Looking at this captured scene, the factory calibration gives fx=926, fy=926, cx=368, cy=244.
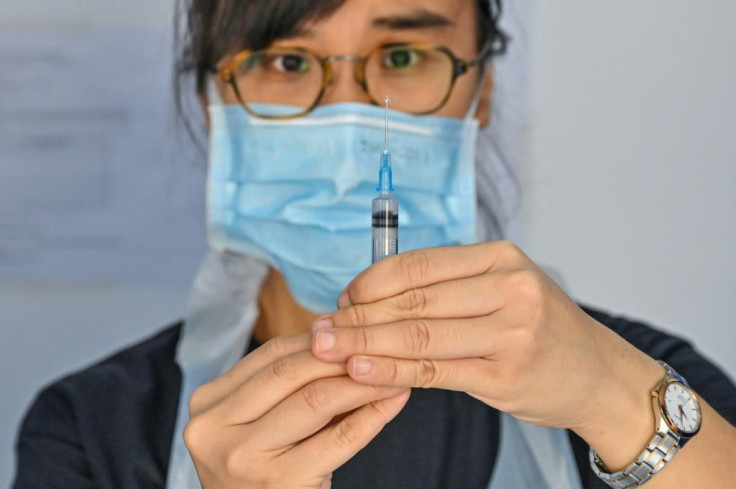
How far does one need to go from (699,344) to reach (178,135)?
1200 millimetres

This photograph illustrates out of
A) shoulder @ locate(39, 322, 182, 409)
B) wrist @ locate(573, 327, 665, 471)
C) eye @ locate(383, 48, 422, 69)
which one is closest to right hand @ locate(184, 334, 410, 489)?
wrist @ locate(573, 327, 665, 471)

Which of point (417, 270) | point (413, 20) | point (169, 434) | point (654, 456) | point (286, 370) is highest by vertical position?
point (413, 20)

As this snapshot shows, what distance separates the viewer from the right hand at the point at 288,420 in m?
0.93

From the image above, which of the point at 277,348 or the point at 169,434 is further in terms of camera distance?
the point at 169,434

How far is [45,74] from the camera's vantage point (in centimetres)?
196

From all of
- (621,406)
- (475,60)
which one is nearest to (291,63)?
(475,60)

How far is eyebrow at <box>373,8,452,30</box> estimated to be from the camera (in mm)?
1336

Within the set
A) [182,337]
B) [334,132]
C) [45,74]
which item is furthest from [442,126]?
[45,74]

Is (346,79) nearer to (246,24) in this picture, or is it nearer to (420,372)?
(246,24)

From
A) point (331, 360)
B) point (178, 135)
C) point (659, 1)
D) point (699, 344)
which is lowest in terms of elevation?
point (699, 344)

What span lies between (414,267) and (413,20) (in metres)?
0.57

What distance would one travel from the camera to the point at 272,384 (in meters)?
0.94

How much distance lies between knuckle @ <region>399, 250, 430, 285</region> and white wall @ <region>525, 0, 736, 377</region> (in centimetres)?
111

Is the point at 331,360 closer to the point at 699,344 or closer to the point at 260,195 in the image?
the point at 260,195
